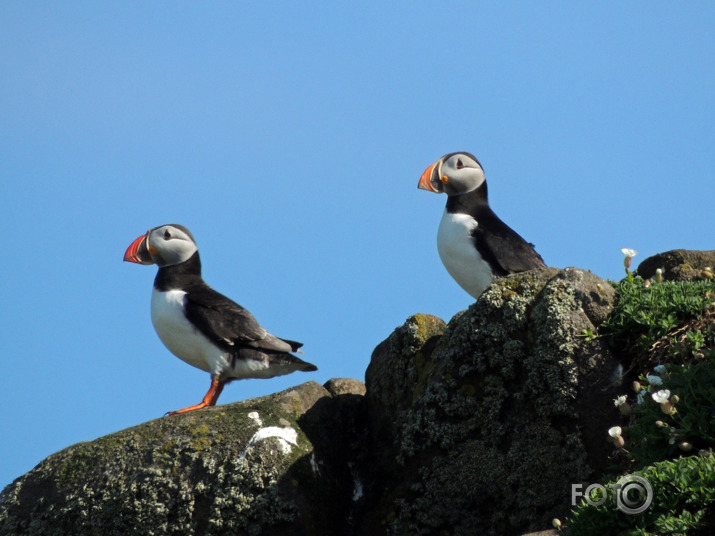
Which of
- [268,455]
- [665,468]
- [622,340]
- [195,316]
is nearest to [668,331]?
[622,340]

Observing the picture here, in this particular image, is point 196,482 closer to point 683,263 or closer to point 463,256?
point 463,256

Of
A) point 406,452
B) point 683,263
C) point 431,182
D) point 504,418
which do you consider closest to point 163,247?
point 431,182

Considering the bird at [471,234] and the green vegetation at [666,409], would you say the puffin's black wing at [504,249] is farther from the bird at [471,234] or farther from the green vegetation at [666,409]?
the green vegetation at [666,409]

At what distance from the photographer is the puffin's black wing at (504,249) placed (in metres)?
8.11

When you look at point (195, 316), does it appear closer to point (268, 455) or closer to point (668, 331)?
point (268, 455)

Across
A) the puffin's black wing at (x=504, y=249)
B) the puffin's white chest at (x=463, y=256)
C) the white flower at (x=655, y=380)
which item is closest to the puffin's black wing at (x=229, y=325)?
the puffin's white chest at (x=463, y=256)

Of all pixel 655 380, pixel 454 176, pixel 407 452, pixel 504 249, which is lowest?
pixel 655 380

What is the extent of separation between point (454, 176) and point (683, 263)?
2625 mm

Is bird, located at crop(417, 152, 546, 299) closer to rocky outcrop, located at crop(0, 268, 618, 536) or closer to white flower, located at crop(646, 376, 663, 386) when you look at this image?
rocky outcrop, located at crop(0, 268, 618, 536)

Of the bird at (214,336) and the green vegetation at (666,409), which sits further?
the bird at (214,336)

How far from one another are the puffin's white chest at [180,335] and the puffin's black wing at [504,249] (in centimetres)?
257

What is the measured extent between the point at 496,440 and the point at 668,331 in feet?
4.28

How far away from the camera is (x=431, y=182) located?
363 inches

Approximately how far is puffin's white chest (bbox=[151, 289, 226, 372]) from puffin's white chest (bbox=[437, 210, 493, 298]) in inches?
90.0
